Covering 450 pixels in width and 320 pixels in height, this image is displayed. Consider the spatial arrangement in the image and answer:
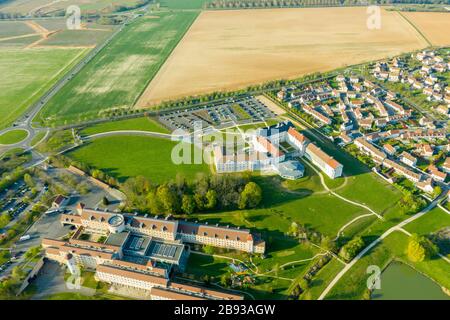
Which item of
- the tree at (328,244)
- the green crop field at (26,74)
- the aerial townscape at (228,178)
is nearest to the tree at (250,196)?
the aerial townscape at (228,178)

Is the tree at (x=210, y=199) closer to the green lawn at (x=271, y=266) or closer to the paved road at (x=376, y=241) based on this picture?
the green lawn at (x=271, y=266)

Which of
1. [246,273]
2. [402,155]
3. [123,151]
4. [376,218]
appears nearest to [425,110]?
[402,155]

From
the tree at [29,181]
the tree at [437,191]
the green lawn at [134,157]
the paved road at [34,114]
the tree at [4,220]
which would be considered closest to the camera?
the tree at [4,220]

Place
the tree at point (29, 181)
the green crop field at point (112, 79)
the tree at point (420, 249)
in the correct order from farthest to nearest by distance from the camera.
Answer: the green crop field at point (112, 79) < the tree at point (29, 181) < the tree at point (420, 249)

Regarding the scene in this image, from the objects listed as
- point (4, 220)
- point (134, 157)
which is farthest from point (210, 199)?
point (4, 220)

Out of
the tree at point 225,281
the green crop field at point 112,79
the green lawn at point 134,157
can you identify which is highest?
the green crop field at point 112,79

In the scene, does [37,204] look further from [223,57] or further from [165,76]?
[223,57]
